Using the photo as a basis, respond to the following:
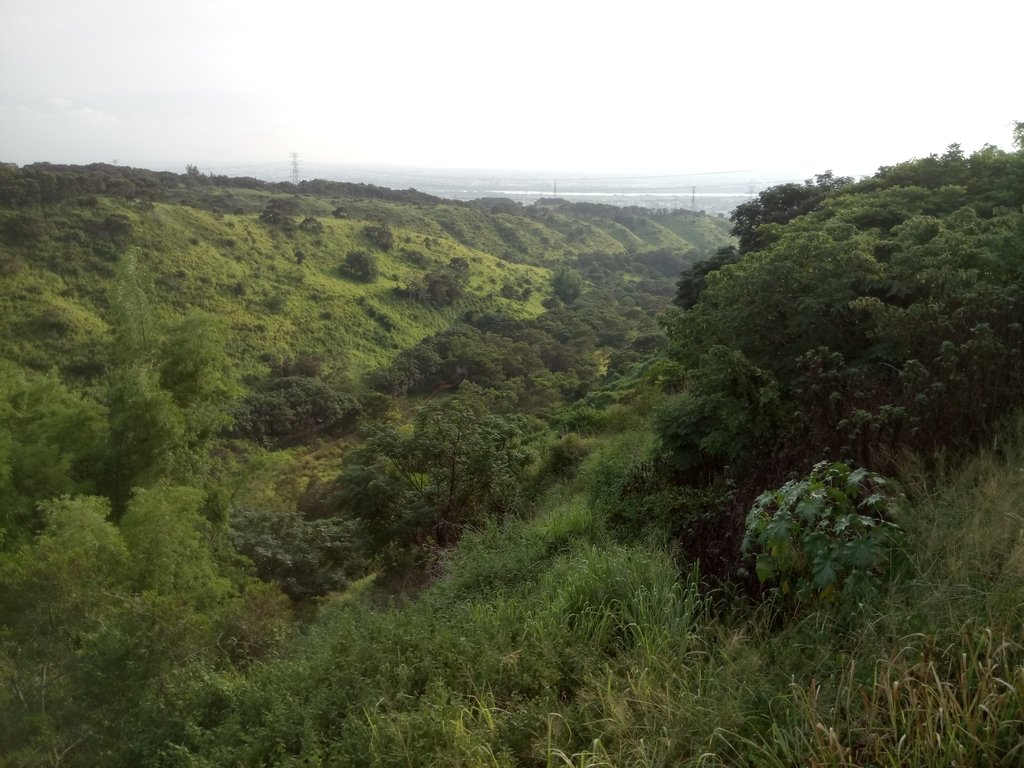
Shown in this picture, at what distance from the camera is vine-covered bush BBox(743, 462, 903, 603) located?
264 centimetres

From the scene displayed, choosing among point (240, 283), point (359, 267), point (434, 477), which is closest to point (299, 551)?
point (434, 477)

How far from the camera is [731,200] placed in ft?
288

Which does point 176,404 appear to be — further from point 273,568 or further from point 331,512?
point 331,512

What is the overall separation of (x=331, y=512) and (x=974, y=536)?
1271cm

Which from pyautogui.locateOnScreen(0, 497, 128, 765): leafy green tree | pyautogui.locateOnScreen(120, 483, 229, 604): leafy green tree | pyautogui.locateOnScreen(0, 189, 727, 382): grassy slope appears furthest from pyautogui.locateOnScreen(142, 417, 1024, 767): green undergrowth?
pyautogui.locateOnScreen(0, 189, 727, 382): grassy slope

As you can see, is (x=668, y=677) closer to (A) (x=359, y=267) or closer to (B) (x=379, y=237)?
(A) (x=359, y=267)

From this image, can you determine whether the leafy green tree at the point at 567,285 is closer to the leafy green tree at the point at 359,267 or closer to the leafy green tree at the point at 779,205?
the leafy green tree at the point at 359,267

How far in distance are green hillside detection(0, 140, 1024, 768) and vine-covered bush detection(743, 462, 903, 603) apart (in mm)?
17

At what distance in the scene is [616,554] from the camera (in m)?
3.91

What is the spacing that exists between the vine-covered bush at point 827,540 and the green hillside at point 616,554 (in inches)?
0.7

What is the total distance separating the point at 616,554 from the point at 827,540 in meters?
1.42

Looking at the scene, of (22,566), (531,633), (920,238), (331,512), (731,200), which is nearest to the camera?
(531,633)

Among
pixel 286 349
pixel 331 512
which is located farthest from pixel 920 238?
pixel 286 349

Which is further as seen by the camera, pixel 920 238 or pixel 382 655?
pixel 920 238
